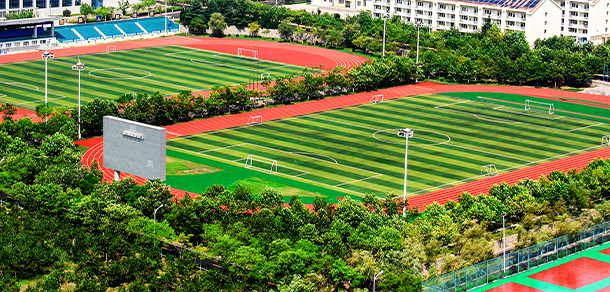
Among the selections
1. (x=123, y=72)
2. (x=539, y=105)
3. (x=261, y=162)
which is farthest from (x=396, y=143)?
(x=123, y=72)

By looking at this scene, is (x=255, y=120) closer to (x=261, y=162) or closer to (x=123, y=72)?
(x=261, y=162)

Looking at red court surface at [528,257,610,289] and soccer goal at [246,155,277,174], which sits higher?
soccer goal at [246,155,277,174]

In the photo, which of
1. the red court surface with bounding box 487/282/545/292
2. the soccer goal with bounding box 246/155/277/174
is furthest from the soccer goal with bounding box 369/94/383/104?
the red court surface with bounding box 487/282/545/292

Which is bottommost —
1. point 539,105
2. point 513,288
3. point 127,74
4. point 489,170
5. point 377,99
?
point 513,288

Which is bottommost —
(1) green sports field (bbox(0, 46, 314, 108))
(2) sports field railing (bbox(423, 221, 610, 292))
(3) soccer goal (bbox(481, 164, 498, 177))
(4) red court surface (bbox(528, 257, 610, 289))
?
(4) red court surface (bbox(528, 257, 610, 289))

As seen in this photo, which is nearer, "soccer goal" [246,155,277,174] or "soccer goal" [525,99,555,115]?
"soccer goal" [246,155,277,174]

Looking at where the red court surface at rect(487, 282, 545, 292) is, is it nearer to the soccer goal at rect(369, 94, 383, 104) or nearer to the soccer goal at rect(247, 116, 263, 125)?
the soccer goal at rect(247, 116, 263, 125)

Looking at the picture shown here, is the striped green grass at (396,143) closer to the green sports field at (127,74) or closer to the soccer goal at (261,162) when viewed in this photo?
the soccer goal at (261,162)
